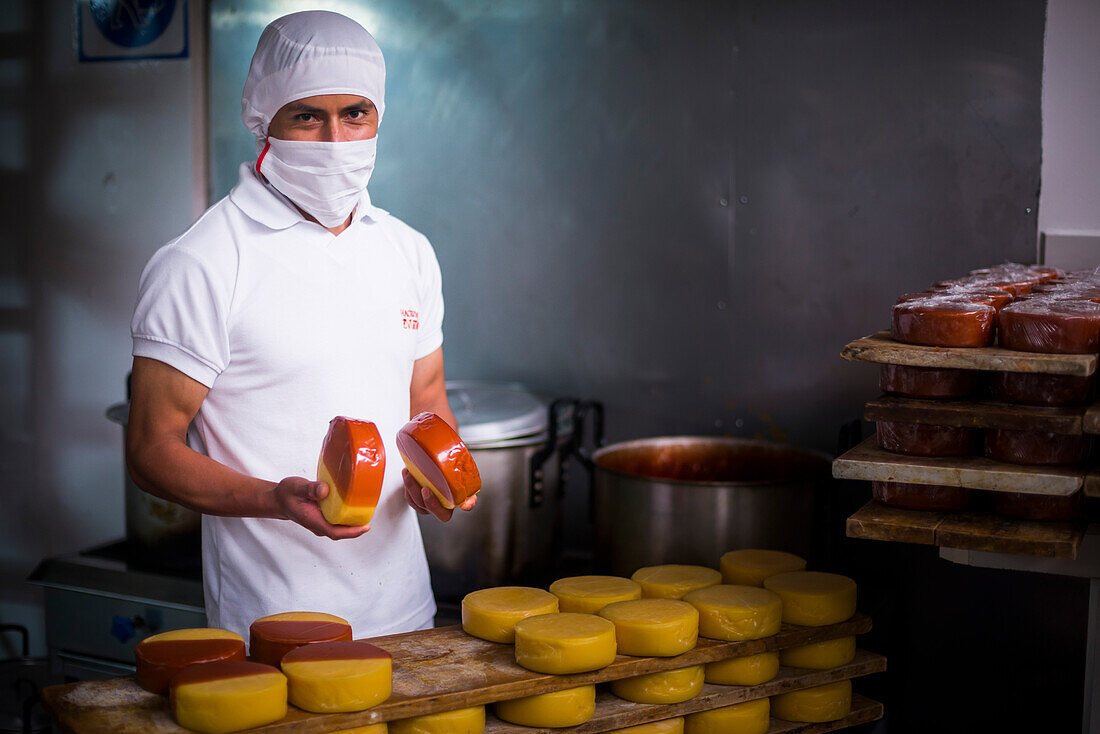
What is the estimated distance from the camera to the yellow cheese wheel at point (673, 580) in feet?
5.11

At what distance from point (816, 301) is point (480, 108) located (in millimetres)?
1025

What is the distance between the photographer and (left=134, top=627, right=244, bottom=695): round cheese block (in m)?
1.25

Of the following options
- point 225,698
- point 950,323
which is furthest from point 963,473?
point 225,698

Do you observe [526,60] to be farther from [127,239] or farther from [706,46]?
[127,239]

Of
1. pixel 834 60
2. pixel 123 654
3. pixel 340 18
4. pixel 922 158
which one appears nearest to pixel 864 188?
pixel 922 158

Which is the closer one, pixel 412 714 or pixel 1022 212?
pixel 412 714

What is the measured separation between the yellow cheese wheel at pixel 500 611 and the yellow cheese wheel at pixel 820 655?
350 millimetres

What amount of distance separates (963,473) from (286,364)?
101 centimetres

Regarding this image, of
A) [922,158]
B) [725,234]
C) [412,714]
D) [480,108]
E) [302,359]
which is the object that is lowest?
[412,714]

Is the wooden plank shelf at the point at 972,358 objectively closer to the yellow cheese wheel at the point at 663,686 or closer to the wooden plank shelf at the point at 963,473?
the wooden plank shelf at the point at 963,473

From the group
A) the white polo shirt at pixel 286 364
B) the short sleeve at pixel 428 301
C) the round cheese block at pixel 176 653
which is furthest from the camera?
the short sleeve at pixel 428 301

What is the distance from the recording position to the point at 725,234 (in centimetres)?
250

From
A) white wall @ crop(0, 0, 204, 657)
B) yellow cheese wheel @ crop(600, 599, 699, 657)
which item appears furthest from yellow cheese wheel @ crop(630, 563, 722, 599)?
white wall @ crop(0, 0, 204, 657)

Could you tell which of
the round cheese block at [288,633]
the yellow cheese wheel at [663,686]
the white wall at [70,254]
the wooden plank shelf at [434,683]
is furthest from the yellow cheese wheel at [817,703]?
the white wall at [70,254]
